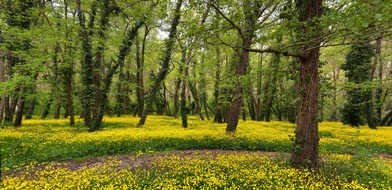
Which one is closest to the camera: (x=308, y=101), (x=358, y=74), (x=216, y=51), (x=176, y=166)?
(x=308, y=101)

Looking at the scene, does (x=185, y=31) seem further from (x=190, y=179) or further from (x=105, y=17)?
(x=105, y=17)

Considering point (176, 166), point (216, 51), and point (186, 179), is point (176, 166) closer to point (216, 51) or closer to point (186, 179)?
point (186, 179)

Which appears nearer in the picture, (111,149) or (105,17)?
(111,149)

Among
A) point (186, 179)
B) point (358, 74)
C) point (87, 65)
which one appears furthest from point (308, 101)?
point (358, 74)

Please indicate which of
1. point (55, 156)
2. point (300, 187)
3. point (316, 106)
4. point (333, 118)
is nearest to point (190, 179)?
point (300, 187)

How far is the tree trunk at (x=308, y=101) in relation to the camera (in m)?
7.34

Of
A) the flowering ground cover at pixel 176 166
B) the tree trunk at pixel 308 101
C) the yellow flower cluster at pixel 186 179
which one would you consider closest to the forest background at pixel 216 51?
the tree trunk at pixel 308 101

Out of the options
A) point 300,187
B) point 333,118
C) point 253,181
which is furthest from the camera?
point 333,118

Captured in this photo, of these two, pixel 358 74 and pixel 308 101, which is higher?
pixel 358 74

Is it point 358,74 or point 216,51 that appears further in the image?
point 216,51

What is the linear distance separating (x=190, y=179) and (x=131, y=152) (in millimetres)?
5489

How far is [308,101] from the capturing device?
7.37 m

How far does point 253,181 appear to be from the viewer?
6.38 m

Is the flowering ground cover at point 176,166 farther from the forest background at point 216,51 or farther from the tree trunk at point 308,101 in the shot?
the forest background at point 216,51
